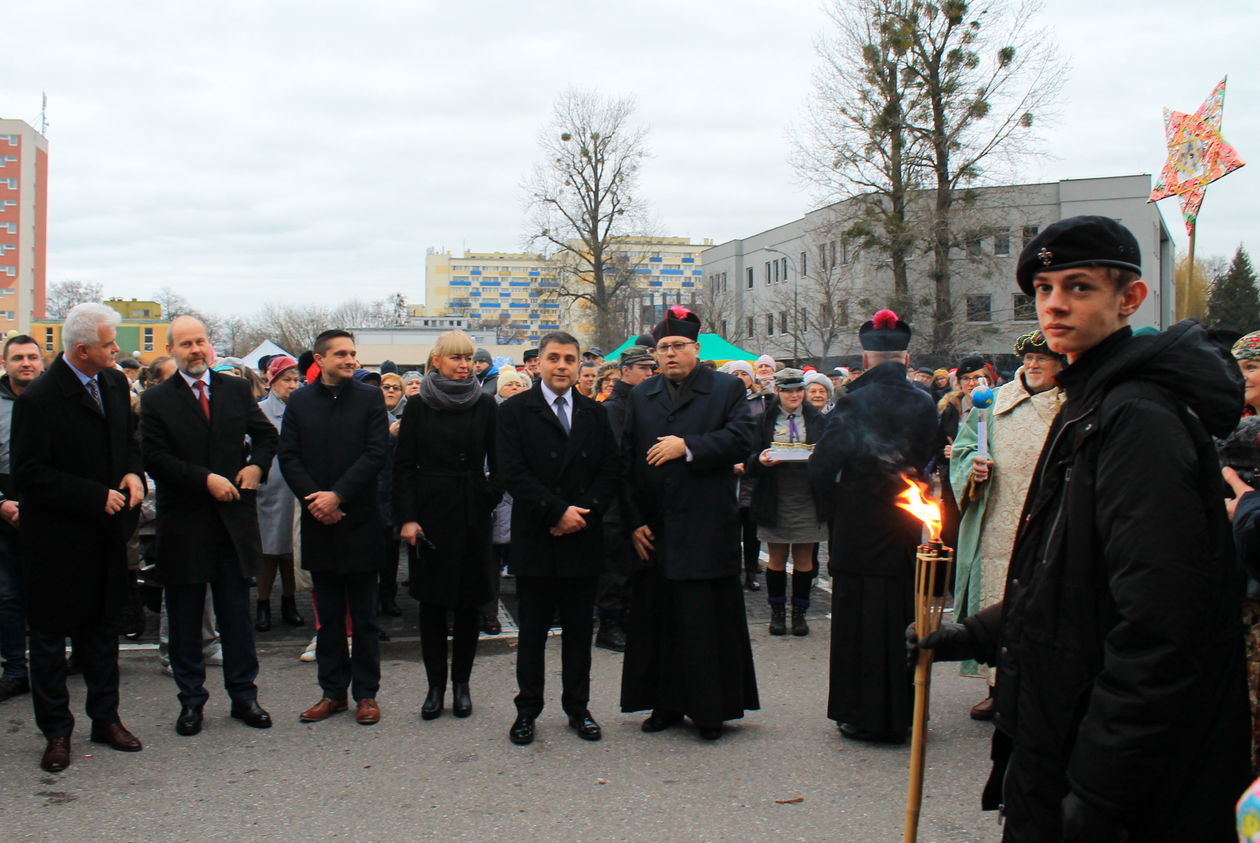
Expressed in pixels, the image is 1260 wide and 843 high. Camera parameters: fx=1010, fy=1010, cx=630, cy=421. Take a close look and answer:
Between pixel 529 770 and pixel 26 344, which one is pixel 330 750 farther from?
pixel 26 344

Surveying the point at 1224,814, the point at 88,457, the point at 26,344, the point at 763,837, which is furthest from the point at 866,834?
the point at 26,344

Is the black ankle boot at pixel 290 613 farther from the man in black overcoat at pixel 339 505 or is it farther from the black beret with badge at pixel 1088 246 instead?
the black beret with badge at pixel 1088 246

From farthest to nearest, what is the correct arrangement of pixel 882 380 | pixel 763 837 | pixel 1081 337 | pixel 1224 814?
pixel 882 380 → pixel 763 837 → pixel 1081 337 → pixel 1224 814

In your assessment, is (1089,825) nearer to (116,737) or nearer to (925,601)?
(925,601)

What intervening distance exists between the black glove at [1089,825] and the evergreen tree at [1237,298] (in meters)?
71.7

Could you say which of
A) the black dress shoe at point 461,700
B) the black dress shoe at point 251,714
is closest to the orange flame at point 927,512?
the black dress shoe at point 461,700

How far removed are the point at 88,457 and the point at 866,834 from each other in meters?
4.12

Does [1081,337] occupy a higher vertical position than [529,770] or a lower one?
higher

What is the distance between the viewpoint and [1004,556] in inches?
218

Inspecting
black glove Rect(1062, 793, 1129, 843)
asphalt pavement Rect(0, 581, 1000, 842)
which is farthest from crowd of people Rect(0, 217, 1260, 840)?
black glove Rect(1062, 793, 1129, 843)

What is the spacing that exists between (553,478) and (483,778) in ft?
5.22

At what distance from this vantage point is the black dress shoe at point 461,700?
18.7 feet

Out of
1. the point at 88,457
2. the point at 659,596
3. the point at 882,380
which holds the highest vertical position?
the point at 882,380

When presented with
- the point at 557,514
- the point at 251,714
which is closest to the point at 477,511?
the point at 557,514
